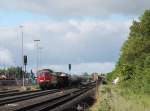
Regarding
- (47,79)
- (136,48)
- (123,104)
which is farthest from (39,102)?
(136,48)

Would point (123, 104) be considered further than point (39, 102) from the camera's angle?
No

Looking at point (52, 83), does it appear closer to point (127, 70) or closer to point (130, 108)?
point (127, 70)

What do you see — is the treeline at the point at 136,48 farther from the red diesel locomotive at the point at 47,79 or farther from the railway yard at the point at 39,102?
the railway yard at the point at 39,102

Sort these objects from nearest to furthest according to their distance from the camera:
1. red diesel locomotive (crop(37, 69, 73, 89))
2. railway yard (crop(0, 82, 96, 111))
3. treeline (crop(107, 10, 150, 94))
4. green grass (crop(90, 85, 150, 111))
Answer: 1. green grass (crop(90, 85, 150, 111))
2. railway yard (crop(0, 82, 96, 111))
3. treeline (crop(107, 10, 150, 94))
4. red diesel locomotive (crop(37, 69, 73, 89))

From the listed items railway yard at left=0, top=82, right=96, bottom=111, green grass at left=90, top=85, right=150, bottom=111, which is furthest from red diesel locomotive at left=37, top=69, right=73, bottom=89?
green grass at left=90, top=85, right=150, bottom=111

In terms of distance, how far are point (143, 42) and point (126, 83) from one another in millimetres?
20257

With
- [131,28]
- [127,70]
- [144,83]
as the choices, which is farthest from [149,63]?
[131,28]

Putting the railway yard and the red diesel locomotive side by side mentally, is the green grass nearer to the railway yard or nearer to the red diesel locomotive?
the railway yard

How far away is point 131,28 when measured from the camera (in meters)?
96.7

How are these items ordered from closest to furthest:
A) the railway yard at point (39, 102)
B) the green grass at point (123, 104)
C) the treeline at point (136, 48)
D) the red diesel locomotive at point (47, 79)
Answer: the green grass at point (123, 104) < the railway yard at point (39, 102) < the treeline at point (136, 48) < the red diesel locomotive at point (47, 79)

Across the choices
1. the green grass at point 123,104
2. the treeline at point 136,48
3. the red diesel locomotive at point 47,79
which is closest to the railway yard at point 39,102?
→ the green grass at point 123,104

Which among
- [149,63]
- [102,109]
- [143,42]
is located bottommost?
[102,109]

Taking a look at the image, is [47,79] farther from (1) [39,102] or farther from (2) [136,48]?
(1) [39,102]

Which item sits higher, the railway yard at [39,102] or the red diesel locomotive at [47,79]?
the red diesel locomotive at [47,79]
